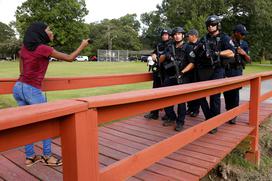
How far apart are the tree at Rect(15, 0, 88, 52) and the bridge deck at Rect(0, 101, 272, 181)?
51.4 metres

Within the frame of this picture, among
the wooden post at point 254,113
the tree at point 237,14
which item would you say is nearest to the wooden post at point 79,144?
the wooden post at point 254,113

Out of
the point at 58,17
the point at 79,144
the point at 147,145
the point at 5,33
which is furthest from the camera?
the point at 5,33

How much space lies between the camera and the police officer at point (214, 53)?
4.76 meters

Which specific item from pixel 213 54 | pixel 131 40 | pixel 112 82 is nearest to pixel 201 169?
pixel 213 54

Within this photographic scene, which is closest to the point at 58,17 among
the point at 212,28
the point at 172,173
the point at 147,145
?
the point at 212,28

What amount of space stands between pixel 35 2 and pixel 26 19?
353 cm

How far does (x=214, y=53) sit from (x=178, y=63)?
61cm

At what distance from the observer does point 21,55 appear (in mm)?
3303

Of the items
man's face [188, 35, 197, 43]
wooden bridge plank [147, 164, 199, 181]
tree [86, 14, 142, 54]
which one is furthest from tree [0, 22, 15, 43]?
wooden bridge plank [147, 164, 199, 181]

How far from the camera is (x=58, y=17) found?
5581 centimetres

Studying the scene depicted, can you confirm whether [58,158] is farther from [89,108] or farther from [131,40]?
[131,40]

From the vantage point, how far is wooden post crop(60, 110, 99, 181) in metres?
1.70

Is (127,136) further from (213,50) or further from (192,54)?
(213,50)

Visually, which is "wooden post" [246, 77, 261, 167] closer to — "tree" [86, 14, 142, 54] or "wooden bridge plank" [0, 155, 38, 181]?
"wooden bridge plank" [0, 155, 38, 181]
